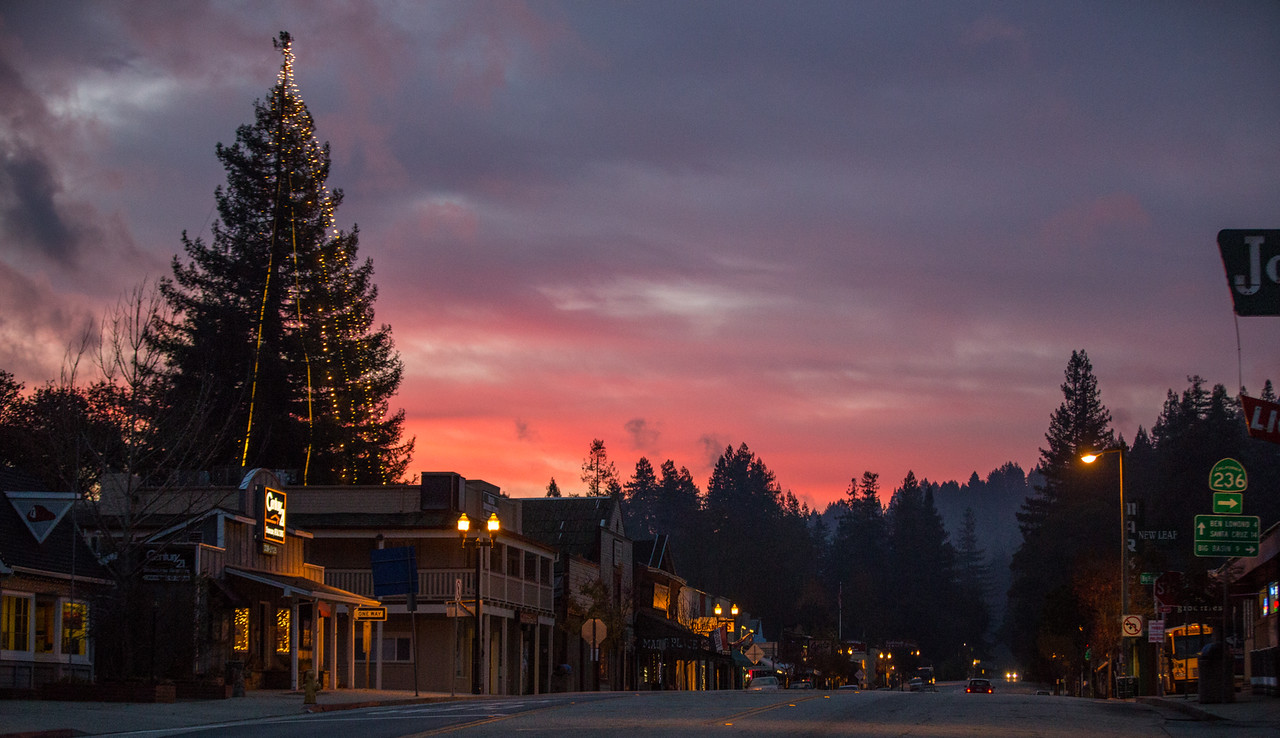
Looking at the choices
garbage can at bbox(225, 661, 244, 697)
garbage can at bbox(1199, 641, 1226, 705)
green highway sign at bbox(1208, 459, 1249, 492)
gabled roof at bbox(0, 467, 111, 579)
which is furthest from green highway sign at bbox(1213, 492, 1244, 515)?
gabled roof at bbox(0, 467, 111, 579)

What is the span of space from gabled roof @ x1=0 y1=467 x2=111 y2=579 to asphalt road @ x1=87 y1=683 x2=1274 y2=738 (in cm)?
824

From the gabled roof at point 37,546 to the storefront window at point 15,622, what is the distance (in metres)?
0.74

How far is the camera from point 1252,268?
56.0 ft

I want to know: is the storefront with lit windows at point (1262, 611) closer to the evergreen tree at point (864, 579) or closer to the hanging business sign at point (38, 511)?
the hanging business sign at point (38, 511)

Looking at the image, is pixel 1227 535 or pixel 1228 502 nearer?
pixel 1227 535

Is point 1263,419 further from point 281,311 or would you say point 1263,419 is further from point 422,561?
point 281,311

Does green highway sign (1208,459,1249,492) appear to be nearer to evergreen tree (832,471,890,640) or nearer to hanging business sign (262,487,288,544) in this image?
hanging business sign (262,487,288,544)

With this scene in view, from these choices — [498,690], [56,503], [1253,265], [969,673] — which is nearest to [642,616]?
[498,690]

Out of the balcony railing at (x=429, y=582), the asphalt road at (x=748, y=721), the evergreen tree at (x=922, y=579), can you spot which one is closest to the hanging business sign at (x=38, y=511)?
the asphalt road at (x=748, y=721)

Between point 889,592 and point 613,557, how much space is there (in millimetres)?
127859

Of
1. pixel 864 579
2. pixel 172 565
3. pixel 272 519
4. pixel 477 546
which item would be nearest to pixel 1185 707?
pixel 477 546

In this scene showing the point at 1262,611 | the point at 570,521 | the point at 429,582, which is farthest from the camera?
the point at 570,521

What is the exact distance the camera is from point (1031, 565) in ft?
381

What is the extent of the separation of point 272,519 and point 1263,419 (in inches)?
1028
